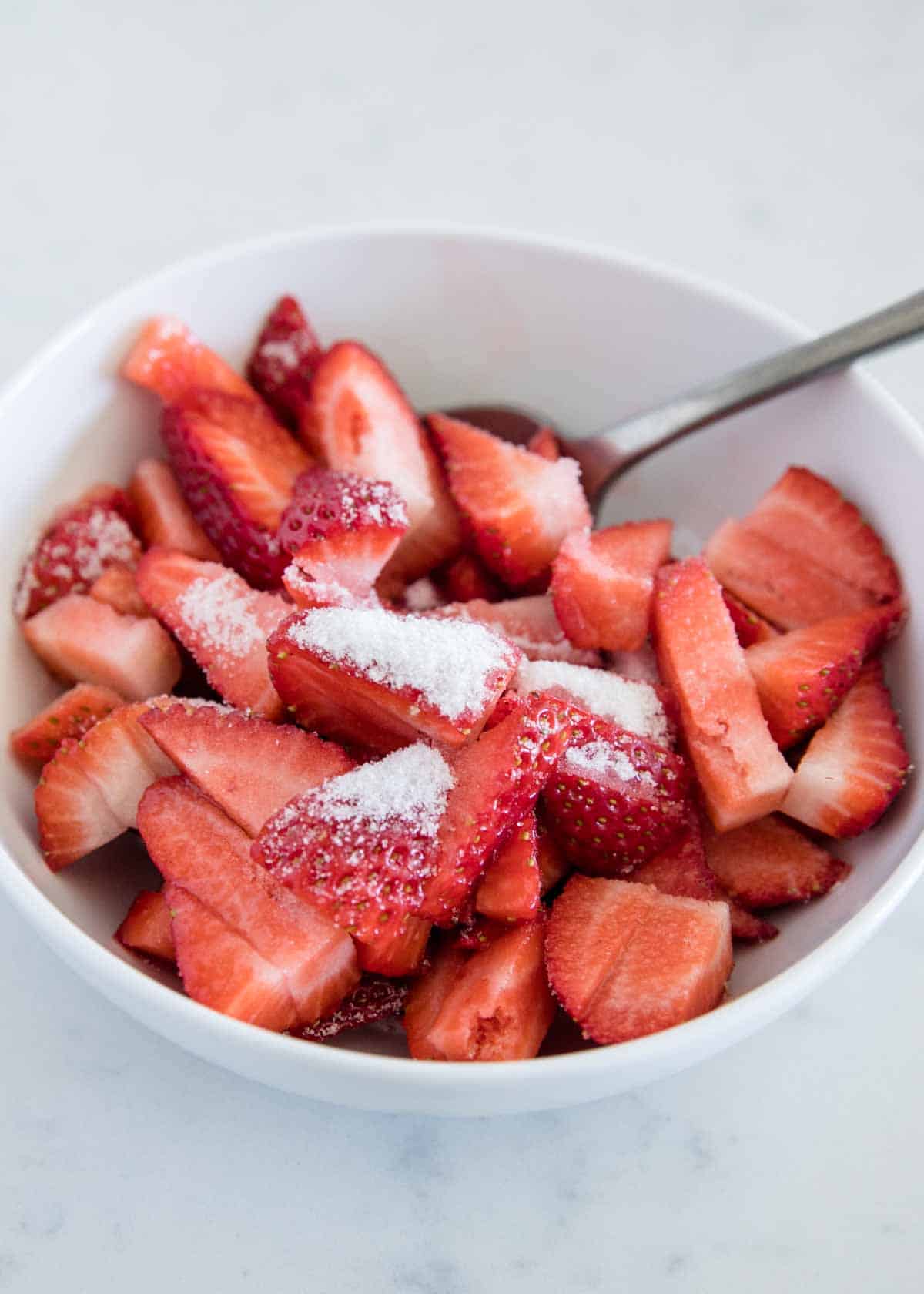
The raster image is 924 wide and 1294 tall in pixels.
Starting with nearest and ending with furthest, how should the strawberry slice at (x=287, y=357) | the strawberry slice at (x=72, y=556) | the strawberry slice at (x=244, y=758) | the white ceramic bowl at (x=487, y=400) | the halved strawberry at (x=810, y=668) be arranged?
the white ceramic bowl at (x=487, y=400) → the strawberry slice at (x=244, y=758) → the halved strawberry at (x=810, y=668) → the strawberry slice at (x=72, y=556) → the strawberry slice at (x=287, y=357)

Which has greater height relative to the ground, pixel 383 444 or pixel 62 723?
pixel 383 444

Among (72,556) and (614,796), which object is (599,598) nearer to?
(614,796)

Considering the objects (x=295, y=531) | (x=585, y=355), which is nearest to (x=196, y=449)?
(x=295, y=531)

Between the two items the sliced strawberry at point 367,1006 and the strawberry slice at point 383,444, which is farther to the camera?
the strawberry slice at point 383,444

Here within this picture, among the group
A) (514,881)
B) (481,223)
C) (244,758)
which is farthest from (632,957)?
(481,223)

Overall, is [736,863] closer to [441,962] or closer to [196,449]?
[441,962]

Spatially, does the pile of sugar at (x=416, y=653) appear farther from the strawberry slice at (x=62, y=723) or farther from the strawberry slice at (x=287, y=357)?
the strawberry slice at (x=287, y=357)

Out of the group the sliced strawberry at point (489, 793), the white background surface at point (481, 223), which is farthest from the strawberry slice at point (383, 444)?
the white background surface at point (481, 223)

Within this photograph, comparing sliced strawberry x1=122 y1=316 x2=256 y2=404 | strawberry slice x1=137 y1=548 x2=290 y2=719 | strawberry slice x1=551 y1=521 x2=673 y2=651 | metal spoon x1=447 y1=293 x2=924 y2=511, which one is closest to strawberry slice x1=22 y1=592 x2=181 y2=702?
strawberry slice x1=137 y1=548 x2=290 y2=719
